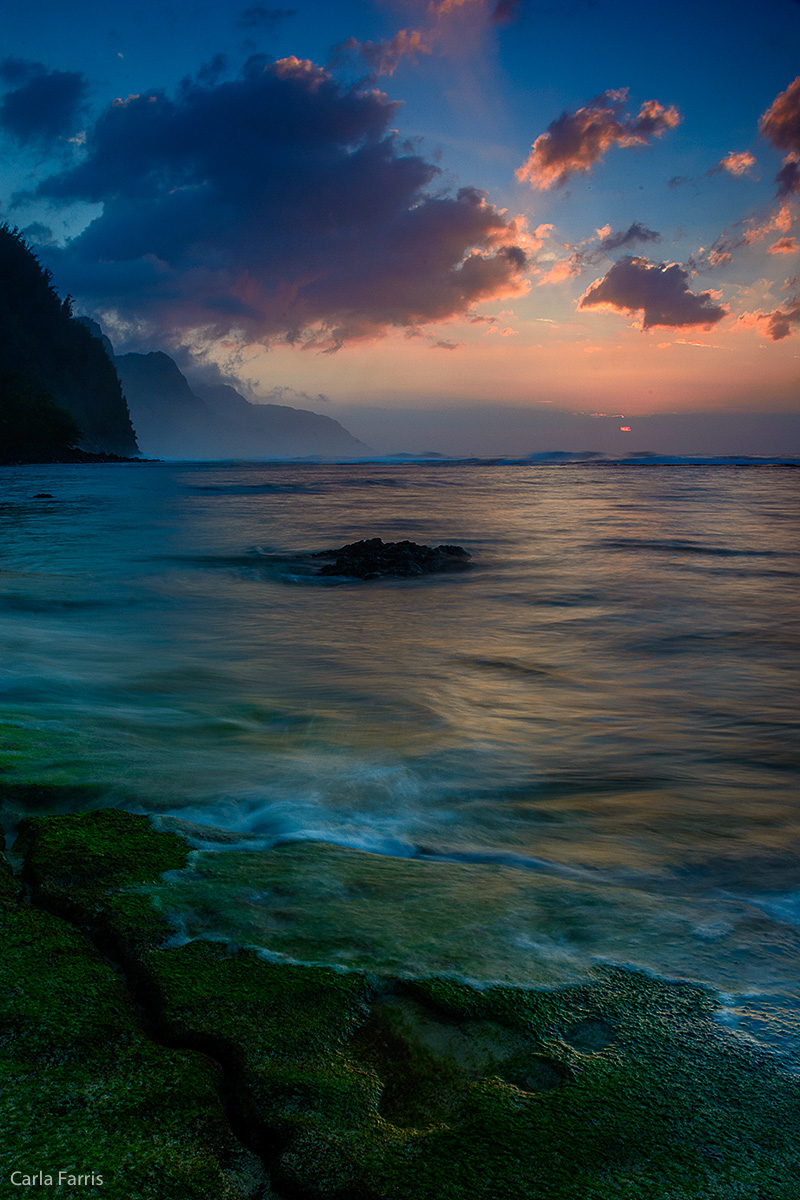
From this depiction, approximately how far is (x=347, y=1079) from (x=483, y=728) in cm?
322

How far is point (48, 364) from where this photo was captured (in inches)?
3059

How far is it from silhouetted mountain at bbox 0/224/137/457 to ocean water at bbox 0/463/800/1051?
62.2m

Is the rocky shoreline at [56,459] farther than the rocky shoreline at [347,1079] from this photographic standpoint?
Yes

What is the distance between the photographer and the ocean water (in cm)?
235

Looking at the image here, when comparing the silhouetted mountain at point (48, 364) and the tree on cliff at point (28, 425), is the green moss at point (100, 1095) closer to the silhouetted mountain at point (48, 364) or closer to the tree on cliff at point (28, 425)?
the tree on cliff at point (28, 425)

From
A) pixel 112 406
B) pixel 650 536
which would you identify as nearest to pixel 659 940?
pixel 650 536

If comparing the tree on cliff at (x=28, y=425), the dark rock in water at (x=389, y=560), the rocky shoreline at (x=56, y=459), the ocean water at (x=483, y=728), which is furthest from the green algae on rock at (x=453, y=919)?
the tree on cliff at (x=28, y=425)

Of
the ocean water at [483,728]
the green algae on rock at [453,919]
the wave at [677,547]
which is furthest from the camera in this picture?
the wave at [677,547]

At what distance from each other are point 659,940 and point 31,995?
5.49ft

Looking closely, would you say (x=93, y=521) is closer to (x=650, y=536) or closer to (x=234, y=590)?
(x=234, y=590)

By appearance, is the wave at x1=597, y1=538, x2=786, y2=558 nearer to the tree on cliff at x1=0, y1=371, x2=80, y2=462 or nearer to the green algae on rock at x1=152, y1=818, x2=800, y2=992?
the green algae on rock at x1=152, y1=818, x2=800, y2=992

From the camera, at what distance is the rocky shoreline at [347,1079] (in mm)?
1147

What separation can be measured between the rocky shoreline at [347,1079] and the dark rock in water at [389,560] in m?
8.86

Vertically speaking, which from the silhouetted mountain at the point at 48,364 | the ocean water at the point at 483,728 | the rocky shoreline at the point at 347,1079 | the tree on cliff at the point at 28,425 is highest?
the silhouetted mountain at the point at 48,364
